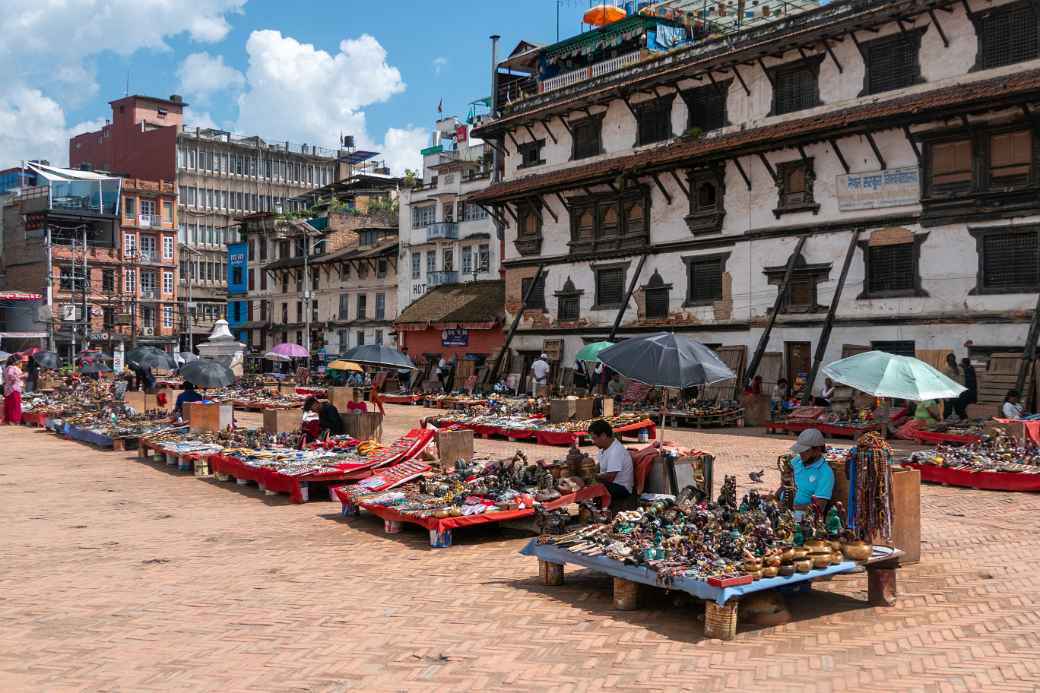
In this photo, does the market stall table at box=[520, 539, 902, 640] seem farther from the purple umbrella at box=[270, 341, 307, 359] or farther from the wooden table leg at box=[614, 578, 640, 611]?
the purple umbrella at box=[270, 341, 307, 359]

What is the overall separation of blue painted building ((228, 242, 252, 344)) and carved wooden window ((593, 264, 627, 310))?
136 ft

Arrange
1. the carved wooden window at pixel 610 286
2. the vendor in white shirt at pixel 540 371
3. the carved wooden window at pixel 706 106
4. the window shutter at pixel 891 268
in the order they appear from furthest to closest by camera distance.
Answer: the carved wooden window at pixel 610 286 → the vendor in white shirt at pixel 540 371 → the carved wooden window at pixel 706 106 → the window shutter at pixel 891 268

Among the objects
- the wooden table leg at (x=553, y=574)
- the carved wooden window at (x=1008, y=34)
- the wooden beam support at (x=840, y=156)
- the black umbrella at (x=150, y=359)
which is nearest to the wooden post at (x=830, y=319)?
A: the wooden beam support at (x=840, y=156)

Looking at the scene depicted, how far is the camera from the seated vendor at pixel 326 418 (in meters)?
18.5

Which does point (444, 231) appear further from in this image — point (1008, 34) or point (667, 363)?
point (667, 363)

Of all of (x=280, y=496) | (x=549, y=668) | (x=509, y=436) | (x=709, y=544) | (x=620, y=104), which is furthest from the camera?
(x=620, y=104)

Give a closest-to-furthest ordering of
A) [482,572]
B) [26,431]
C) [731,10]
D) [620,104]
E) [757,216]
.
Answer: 1. [482,572]
2. [26,431]
3. [757,216]
4. [620,104]
5. [731,10]

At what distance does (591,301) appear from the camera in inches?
1494

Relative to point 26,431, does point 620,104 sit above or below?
above

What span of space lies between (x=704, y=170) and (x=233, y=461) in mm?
21357

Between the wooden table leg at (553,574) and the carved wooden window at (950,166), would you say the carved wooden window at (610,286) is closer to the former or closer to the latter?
the carved wooden window at (950,166)

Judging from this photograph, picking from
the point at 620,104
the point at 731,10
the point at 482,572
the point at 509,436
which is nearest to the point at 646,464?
the point at 482,572

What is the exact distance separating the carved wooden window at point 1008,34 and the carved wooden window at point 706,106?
341 inches

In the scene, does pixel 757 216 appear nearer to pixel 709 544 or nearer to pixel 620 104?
pixel 620 104
